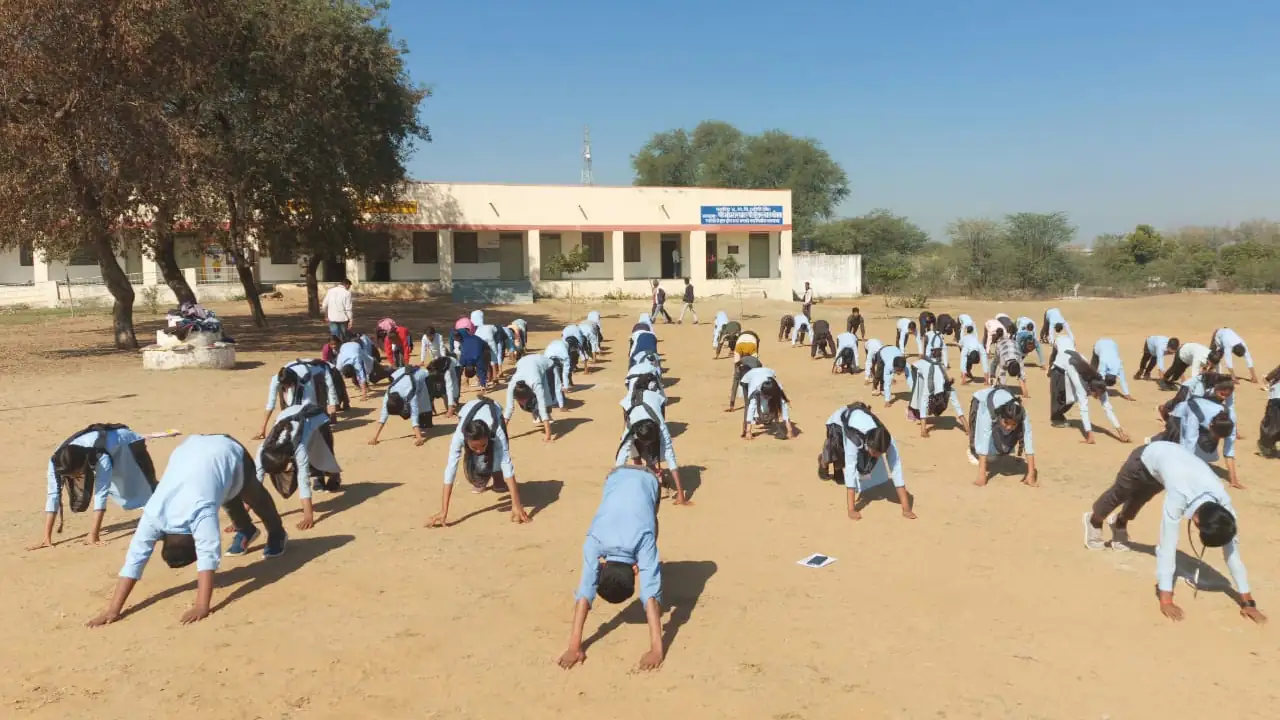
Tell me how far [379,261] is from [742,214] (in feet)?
52.9

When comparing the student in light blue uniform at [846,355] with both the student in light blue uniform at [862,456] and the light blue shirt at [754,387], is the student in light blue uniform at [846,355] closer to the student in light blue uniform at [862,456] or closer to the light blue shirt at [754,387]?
the light blue shirt at [754,387]

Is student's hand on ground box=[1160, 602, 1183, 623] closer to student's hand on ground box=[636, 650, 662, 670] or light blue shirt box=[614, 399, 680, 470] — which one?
student's hand on ground box=[636, 650, 662, 670]

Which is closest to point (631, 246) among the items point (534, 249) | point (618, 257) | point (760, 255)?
point (618, 257)

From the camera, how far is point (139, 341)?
2120 centimetres

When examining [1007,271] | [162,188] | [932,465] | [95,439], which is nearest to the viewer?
[95,439]

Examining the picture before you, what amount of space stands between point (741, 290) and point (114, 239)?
25.8 meters

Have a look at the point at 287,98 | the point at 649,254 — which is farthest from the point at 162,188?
the point at 649,254

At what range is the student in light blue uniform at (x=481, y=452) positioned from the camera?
7.03 metres

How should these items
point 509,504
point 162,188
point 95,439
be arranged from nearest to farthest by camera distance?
point 95,439 → point 509,504 → point 162,188

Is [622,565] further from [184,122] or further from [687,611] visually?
[184,122]

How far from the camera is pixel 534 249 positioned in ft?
121

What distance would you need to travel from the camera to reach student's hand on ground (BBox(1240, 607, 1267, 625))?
5.46m

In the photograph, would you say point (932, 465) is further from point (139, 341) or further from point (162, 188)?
point (139, 341)

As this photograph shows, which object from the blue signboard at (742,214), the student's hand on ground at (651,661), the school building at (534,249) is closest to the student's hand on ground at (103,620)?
the student's hand on ground at (651,661)
